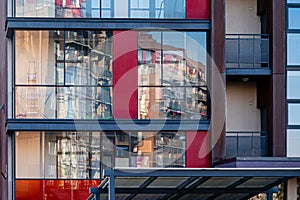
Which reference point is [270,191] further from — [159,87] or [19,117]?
[19,117]

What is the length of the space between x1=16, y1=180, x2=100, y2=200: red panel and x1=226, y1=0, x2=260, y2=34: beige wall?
6.36m

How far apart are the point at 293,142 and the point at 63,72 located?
22.1ft

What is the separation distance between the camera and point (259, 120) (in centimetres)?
2152

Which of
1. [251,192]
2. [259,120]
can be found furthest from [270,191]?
[259,120]

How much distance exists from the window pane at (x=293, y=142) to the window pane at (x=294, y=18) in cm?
298

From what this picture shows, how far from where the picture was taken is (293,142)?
2031cm

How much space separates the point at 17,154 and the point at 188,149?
4.71 m

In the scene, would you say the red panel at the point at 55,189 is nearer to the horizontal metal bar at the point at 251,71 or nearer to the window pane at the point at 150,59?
the window pane at the point at 150,59

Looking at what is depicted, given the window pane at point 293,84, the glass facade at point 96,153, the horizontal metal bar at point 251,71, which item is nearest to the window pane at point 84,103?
the glass facade at point 96,153

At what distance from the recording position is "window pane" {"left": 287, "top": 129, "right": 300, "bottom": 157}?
20281 millimetres

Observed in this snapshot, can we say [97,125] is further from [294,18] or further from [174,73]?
[294,18]

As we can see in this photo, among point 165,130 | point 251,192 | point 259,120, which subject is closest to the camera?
point 251,192

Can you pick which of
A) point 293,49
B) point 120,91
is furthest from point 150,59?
point 293,49

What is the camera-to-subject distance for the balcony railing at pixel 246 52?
20.7 metres
